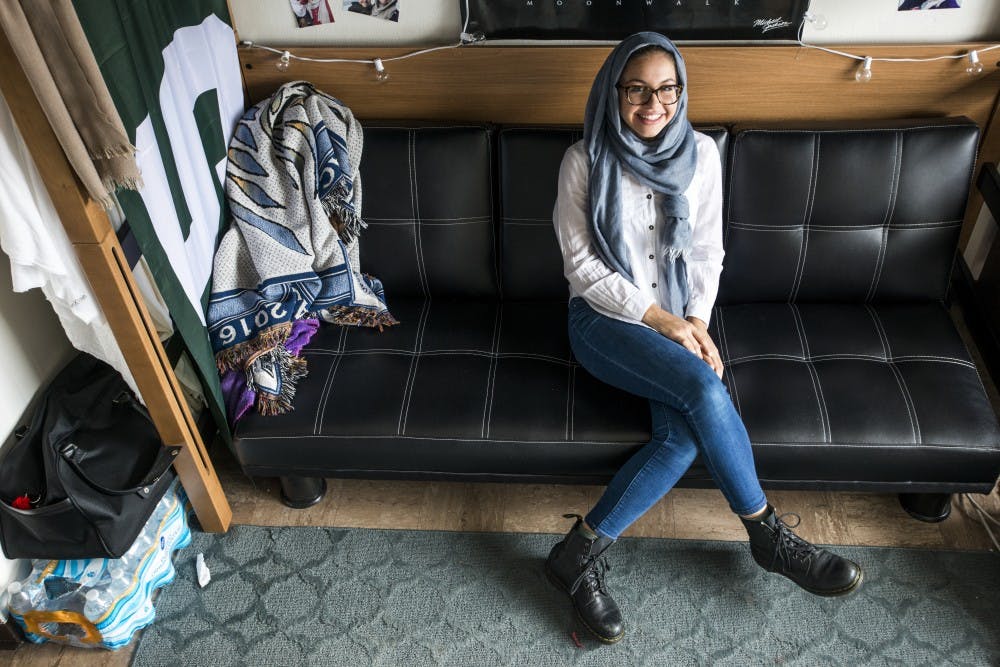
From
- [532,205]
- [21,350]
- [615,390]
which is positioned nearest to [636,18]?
[532,205]

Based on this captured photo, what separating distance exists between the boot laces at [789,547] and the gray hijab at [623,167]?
63 centimetres

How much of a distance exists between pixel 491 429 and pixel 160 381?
71 cm

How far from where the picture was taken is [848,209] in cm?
200

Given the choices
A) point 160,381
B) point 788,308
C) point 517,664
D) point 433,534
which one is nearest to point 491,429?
point 433,534

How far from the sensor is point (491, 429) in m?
1.81

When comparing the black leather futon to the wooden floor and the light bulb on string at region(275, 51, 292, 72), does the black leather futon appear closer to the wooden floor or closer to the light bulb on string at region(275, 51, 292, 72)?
the wooden floor

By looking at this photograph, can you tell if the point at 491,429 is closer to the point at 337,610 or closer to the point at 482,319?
the point at 482,319

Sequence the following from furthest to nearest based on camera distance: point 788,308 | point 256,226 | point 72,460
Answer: point 788,308
point 256,226
point 72,460

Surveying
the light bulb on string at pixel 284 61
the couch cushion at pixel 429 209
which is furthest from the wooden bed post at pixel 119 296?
the light bulb on string at pixel 284 61

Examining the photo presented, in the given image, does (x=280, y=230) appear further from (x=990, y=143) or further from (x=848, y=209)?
(x=990, y=143)

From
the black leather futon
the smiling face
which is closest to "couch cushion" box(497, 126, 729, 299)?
the black leather futon

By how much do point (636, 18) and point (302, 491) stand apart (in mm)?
1446

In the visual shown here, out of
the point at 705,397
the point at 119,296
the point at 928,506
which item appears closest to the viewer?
the point at 119,296
